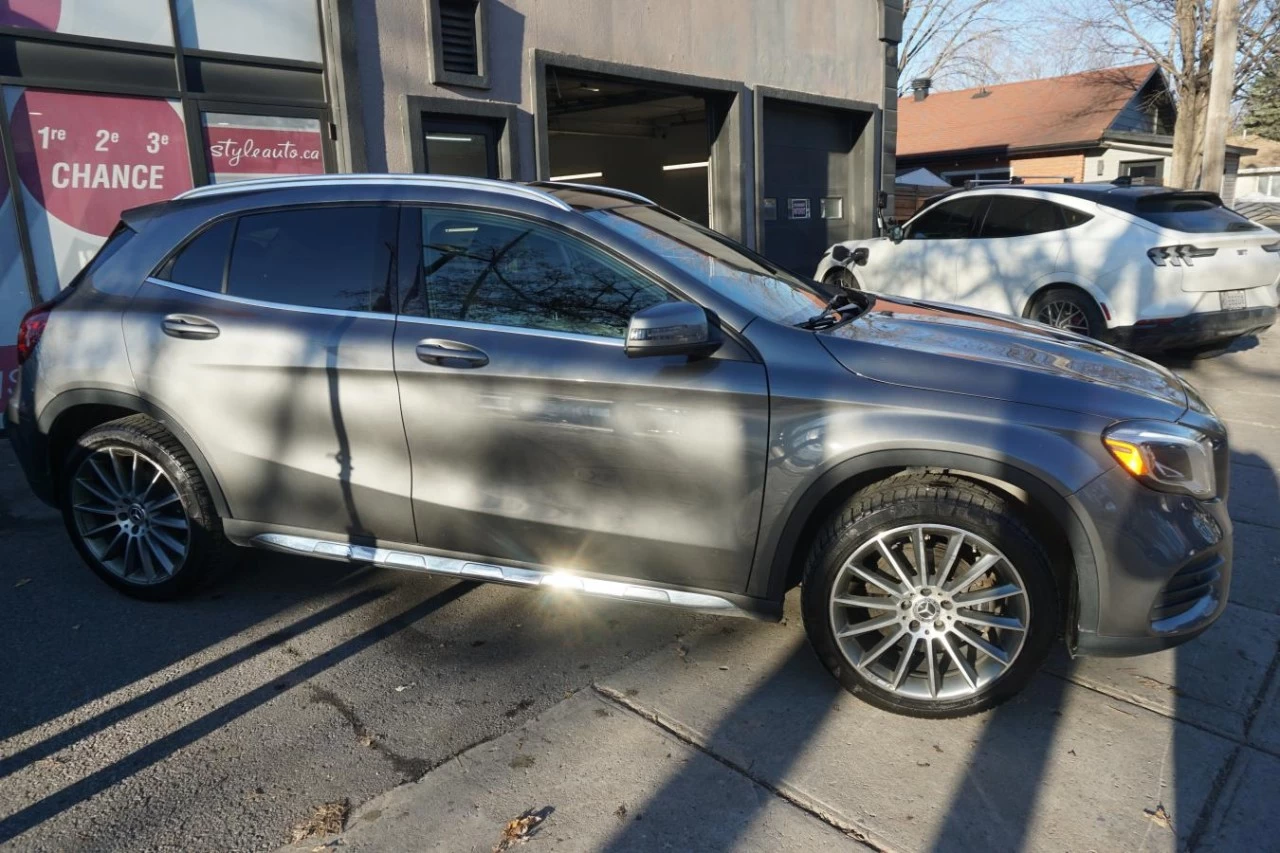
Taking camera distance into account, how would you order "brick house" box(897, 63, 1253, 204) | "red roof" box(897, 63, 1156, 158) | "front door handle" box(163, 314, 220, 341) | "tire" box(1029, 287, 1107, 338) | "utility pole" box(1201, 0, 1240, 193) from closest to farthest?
1. "front door handle" box(163, 314, 220, 341)
2. "tire" box(1029, 287, 1107, 338)
3. "utility pole" box(1201, 0, 1240, 193)
4. "brick house" box(897, 63, 1253, 204)
5. "red roof" box(897, 63, 1156, 158)

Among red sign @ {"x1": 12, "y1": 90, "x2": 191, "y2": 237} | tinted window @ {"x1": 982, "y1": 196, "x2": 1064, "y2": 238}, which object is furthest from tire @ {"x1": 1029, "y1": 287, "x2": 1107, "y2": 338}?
red sign @ {"x1": 12, "y1": 90, "x2": 191, "y2": 237}

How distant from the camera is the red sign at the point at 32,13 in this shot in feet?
21.1

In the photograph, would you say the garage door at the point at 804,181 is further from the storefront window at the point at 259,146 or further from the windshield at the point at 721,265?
the windshield at the point at 721,265

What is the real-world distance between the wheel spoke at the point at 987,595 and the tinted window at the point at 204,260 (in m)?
3.02

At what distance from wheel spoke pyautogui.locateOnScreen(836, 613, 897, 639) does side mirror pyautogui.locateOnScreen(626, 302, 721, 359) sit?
1.03m

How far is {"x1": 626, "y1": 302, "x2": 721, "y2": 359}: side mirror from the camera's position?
292 cm

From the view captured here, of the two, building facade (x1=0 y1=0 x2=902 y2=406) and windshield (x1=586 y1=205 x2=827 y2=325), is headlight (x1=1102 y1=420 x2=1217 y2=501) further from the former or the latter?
building facade (x1=0 y1=0 x2=902 y2=406)

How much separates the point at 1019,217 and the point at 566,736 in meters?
7.16

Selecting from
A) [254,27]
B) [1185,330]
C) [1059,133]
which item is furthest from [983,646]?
[1059,133]

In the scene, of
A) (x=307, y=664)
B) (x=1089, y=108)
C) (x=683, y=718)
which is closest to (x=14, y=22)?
(x=307, y=664)

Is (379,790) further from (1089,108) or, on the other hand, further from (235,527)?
(1089,108)

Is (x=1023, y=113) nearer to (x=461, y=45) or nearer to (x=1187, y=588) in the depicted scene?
(x=461, y=45)

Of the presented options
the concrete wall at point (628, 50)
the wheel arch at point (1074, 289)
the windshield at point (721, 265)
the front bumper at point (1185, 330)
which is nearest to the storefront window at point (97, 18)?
the concrete wall at point (628, 50)

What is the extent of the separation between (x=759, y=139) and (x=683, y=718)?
975cm
